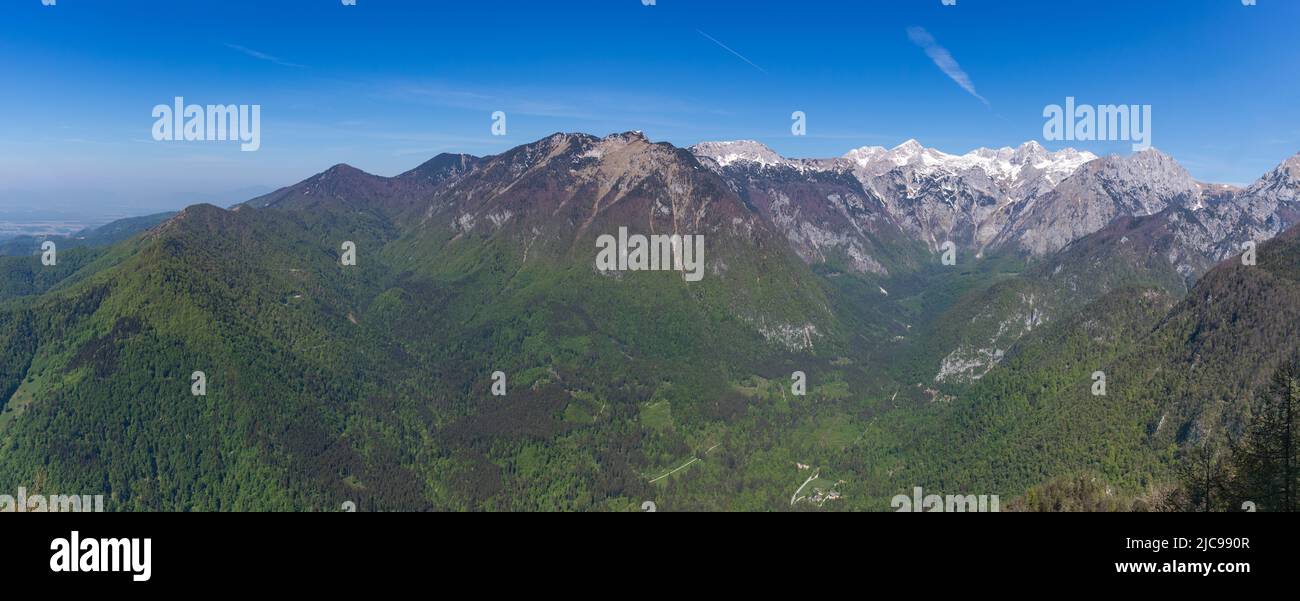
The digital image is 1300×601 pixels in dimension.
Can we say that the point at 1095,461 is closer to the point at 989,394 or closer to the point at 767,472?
the point at 989,394

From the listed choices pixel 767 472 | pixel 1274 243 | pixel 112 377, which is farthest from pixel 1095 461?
A: pixel 112 377

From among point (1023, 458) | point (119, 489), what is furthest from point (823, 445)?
point (119, 489)

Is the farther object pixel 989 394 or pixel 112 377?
pixel 989 394
